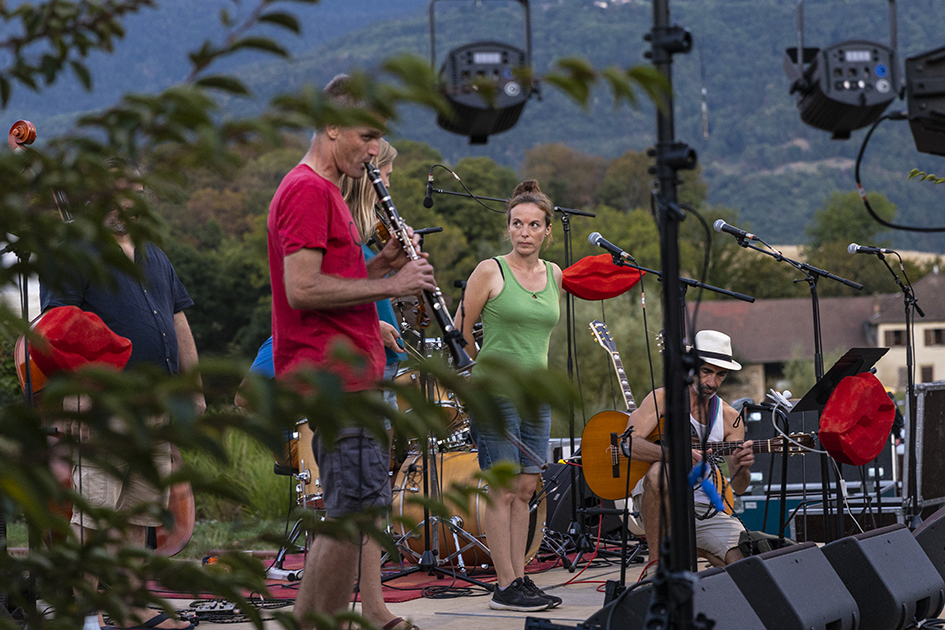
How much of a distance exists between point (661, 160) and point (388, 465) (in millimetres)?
1183

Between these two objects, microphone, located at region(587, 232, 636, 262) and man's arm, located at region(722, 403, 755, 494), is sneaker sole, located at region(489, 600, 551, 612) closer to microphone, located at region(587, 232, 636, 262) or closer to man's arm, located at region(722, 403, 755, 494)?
man's arm, located at region(722, 403, 755, 494)

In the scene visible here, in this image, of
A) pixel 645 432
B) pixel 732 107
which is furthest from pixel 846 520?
pixel 732 107

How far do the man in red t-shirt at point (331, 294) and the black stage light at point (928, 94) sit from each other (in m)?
1.43

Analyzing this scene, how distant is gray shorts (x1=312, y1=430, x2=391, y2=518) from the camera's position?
2.84 meters

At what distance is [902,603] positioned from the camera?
3691 millimetres

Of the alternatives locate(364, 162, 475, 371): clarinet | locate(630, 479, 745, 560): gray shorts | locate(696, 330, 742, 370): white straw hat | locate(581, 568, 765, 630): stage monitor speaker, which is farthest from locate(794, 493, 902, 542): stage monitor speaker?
locate(364, 162, 475, 371): clarinet

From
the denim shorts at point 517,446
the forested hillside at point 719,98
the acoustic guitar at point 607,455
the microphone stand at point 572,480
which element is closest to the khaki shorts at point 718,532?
the acoustic guitar at point 607,455

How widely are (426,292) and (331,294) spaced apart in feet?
1.36

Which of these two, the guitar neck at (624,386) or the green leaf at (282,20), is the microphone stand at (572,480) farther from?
the green leaf at (282,20)

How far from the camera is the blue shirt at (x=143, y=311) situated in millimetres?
3623

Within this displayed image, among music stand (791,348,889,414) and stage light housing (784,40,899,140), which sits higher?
stage light housing (784,40,899,140)

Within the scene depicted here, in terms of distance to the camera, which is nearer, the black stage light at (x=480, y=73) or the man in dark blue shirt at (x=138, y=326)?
the black stage light at (x=480, y=73)

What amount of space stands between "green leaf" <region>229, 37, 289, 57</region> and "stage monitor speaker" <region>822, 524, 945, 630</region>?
128 inches

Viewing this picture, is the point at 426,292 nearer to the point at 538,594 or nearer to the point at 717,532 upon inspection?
the point at 538,594
